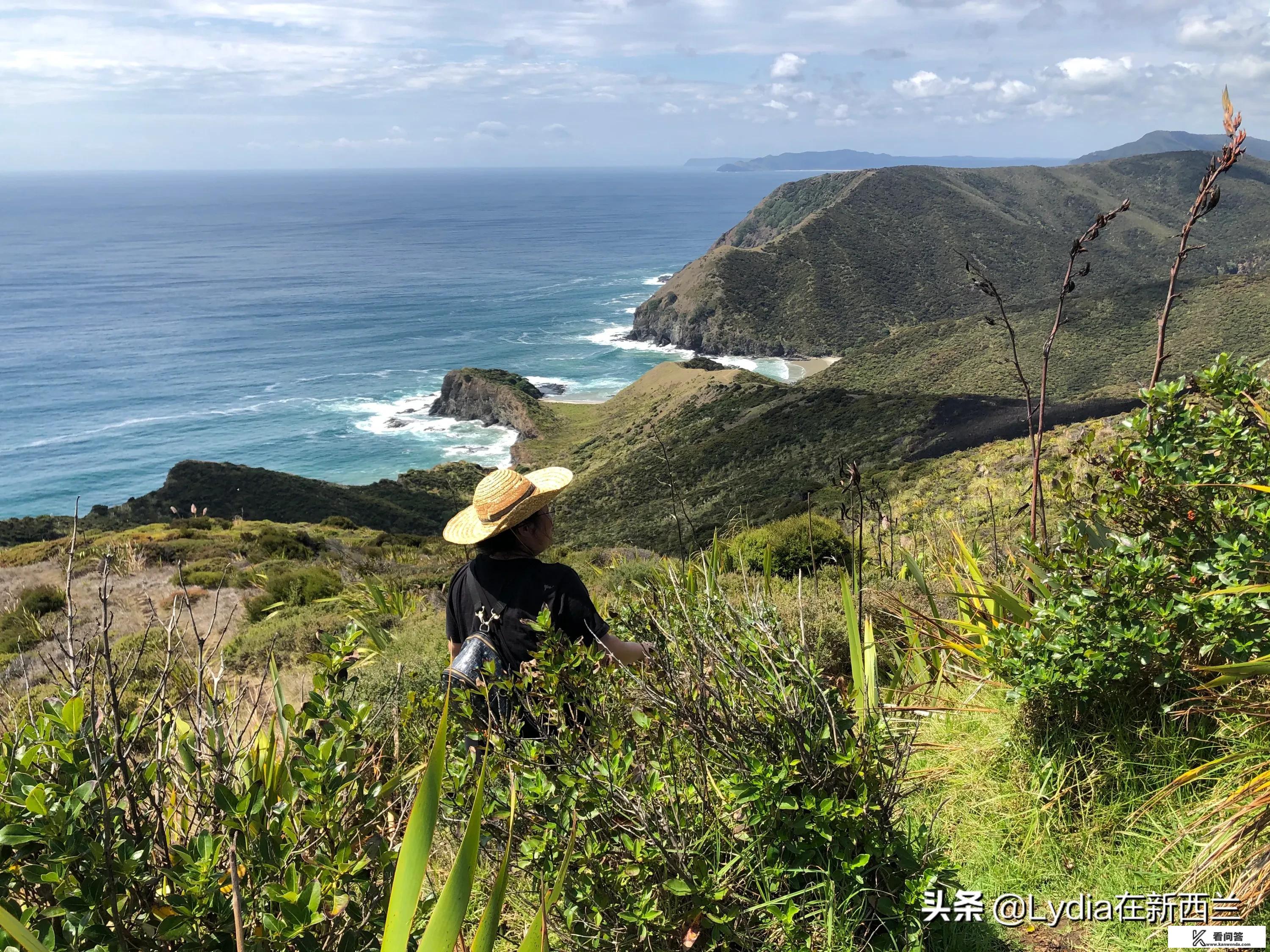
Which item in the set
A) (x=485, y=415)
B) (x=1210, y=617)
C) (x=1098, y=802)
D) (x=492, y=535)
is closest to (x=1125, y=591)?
(x=1210, y=617)

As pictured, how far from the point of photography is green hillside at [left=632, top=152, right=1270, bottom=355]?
104 meters

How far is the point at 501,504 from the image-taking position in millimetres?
2988

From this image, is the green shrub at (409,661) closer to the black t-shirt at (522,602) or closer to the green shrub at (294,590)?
the black t-shirt at (522,602)

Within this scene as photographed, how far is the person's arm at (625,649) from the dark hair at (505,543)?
547 mm

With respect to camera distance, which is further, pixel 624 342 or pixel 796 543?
pixel 624 342

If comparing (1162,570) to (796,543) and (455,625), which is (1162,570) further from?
(796,543)

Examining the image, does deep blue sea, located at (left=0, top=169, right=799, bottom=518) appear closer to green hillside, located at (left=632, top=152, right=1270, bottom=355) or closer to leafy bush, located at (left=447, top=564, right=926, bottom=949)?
green hillside, located at (left=632, top=152, right=1270, bottom=355)

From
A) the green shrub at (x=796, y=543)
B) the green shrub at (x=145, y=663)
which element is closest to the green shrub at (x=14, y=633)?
the green shrub at (x=145, y=663)

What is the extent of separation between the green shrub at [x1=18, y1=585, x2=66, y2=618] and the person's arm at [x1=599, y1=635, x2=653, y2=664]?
12721mm

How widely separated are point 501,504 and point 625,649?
27.9 inches

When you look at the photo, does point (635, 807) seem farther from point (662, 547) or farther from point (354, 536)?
point (662, 547)

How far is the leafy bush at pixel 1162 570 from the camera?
209cm

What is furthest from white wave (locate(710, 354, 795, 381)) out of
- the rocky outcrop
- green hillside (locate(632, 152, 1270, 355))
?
the rocky outcrop

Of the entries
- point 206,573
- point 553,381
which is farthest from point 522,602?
point 553,381
